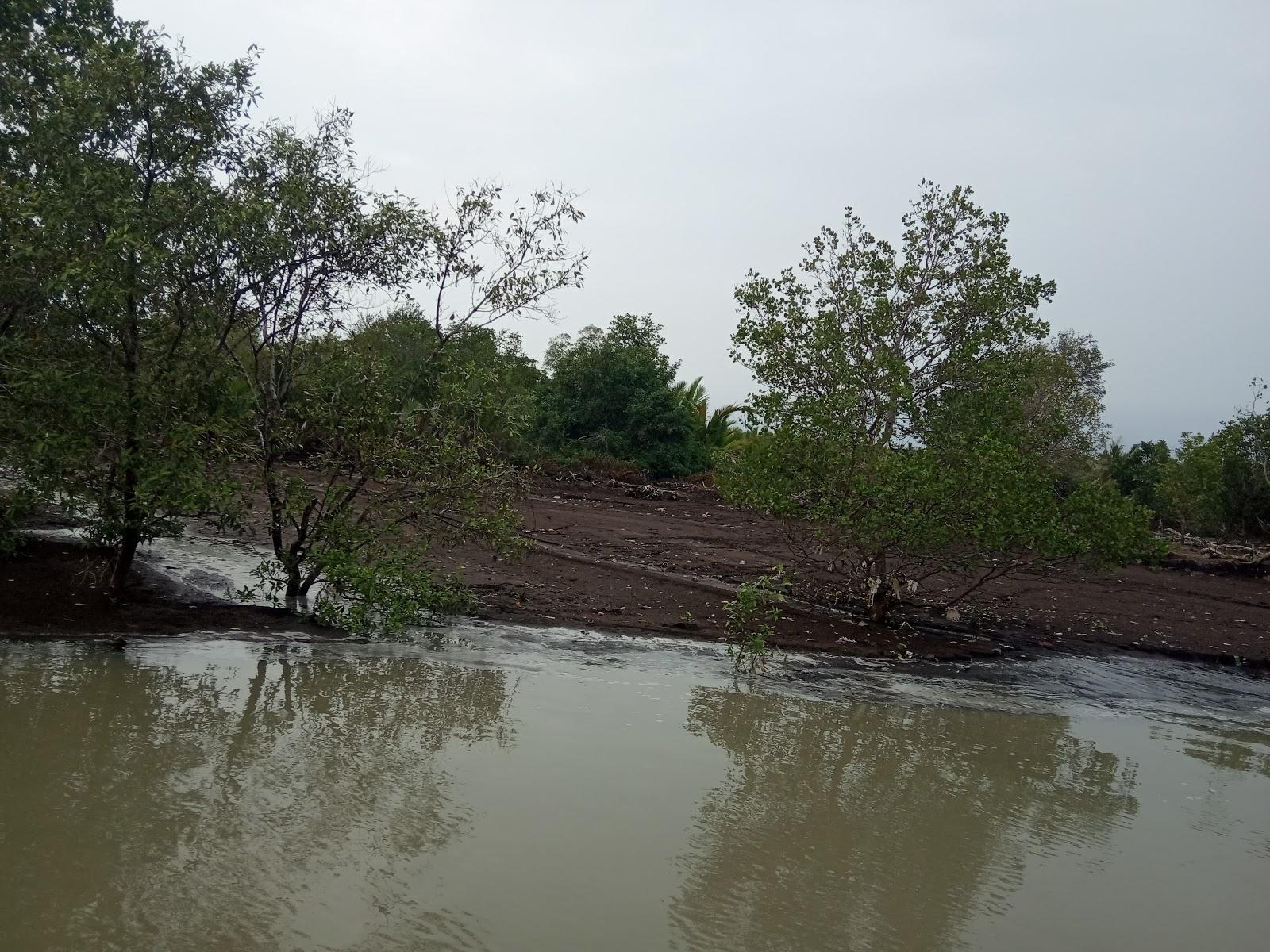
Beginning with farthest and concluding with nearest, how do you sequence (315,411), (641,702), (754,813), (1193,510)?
1. (1193,510)
2. (315,411)
3. (641,702)
4. (754,813)

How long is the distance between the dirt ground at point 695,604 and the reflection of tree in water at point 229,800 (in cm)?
131

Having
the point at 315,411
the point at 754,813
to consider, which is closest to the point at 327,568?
the point at 315,411

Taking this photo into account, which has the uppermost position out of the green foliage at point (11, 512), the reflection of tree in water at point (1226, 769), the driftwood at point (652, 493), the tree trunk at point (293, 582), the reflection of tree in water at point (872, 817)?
the driftwood at point (652, 493)

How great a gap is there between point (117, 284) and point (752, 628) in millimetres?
7006

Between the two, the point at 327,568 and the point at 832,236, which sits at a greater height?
the point at 832,236

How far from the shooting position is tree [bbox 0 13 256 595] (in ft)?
25.7

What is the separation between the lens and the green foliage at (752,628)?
31.3 ft

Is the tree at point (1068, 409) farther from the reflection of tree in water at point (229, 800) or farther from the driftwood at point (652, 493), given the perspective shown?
the reflection of tree in water at point (229, 800)

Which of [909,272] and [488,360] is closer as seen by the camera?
[488,360]

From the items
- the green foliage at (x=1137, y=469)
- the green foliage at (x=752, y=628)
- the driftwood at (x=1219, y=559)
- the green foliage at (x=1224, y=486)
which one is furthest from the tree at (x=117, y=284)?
the green foliage at (x=1137, y=469)

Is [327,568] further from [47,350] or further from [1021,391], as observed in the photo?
[1021,391]

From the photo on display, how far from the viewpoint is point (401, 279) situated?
956cm

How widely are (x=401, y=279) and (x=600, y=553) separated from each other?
6.52 m

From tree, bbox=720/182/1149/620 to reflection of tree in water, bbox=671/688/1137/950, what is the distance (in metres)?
2.70
